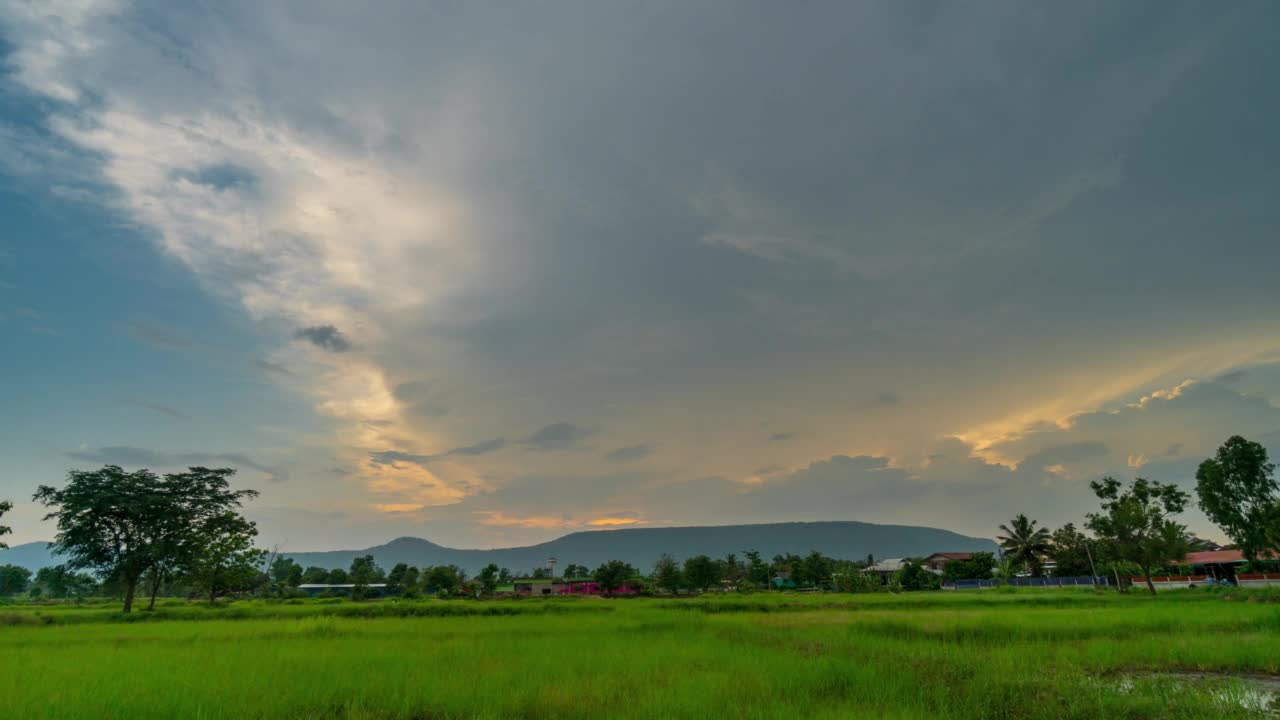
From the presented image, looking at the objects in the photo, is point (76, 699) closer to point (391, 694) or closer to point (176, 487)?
point (391, 694)

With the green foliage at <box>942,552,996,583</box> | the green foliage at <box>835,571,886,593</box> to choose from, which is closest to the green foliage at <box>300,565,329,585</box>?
the green foliage at <box>835,571,886,593</box>

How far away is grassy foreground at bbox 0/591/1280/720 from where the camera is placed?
8.66 meters

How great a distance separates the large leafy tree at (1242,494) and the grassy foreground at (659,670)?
2563cm

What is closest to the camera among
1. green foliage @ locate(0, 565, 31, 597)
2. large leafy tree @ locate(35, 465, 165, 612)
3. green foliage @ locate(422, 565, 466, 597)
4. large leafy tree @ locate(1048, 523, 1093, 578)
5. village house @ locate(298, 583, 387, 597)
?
large leafy tree @ locate(35, 465, 165, 612)

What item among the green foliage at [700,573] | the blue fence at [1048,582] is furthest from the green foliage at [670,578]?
the blue fence at [1048,582]

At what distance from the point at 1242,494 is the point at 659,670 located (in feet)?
159

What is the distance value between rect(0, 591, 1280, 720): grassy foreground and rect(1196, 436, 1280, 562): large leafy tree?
1009 inches

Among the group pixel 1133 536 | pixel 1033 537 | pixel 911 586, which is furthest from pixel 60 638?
pixel 1033 537

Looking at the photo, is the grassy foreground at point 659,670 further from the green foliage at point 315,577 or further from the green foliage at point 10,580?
the green foliage at point 10,580

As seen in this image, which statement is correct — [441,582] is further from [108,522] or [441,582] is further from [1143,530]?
[1143,530]

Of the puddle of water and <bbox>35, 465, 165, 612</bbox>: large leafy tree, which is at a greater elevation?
<bbox>35, 465, 165, 612</bbox>: large leafy tree

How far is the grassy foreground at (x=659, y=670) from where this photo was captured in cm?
866

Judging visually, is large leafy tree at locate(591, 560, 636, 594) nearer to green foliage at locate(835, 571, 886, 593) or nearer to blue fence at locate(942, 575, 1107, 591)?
green foliage at locate(835, 571, 886, 593)

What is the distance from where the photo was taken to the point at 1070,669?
38.1ft
